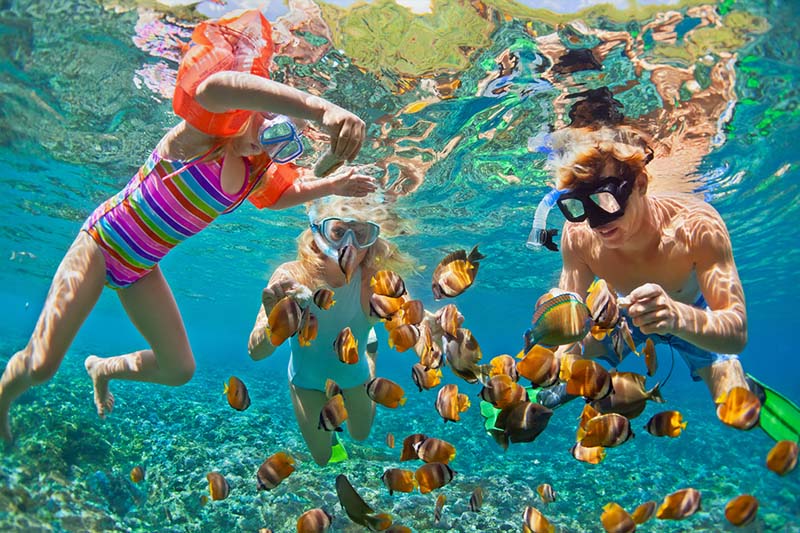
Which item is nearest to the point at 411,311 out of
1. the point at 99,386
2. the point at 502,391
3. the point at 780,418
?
the point at 502,391

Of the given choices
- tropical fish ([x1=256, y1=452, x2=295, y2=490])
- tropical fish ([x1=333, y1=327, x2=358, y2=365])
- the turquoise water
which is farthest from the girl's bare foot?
tropical fish ([x1=333, y1=327, x2=358, y2=365])

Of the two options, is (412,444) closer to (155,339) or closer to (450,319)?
(450,319)

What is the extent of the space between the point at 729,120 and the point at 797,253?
19370 mm

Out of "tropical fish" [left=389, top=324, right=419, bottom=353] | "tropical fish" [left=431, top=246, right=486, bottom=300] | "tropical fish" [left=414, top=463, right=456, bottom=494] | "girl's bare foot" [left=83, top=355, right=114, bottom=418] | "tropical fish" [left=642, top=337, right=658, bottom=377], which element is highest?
"tropical fish" [left=431, top=246, right=486, bottom=300]

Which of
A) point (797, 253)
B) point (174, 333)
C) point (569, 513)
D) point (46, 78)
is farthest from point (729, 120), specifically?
point (797, 253)

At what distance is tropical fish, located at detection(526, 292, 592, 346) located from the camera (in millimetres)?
3021

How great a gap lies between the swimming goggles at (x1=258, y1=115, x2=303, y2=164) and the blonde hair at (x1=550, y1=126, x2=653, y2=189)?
3212 mm

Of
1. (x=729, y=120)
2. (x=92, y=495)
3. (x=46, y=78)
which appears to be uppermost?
(x=46, y=78)

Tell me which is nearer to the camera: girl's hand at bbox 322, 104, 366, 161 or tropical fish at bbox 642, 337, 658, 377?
girl's hand at bbox 322, 104, 366, 161

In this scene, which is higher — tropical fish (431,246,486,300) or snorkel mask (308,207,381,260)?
tropical fish (431,246,486,300)

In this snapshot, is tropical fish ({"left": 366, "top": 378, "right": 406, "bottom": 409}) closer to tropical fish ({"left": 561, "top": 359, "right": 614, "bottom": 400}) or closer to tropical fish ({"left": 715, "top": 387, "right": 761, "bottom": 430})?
tropical fish ({"left": 561, "top": 359, "right": 614, "bottom": 400})

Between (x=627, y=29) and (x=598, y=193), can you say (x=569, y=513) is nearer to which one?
(x=598, y=193)

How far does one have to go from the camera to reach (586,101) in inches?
344

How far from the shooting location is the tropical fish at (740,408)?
9.99ft
